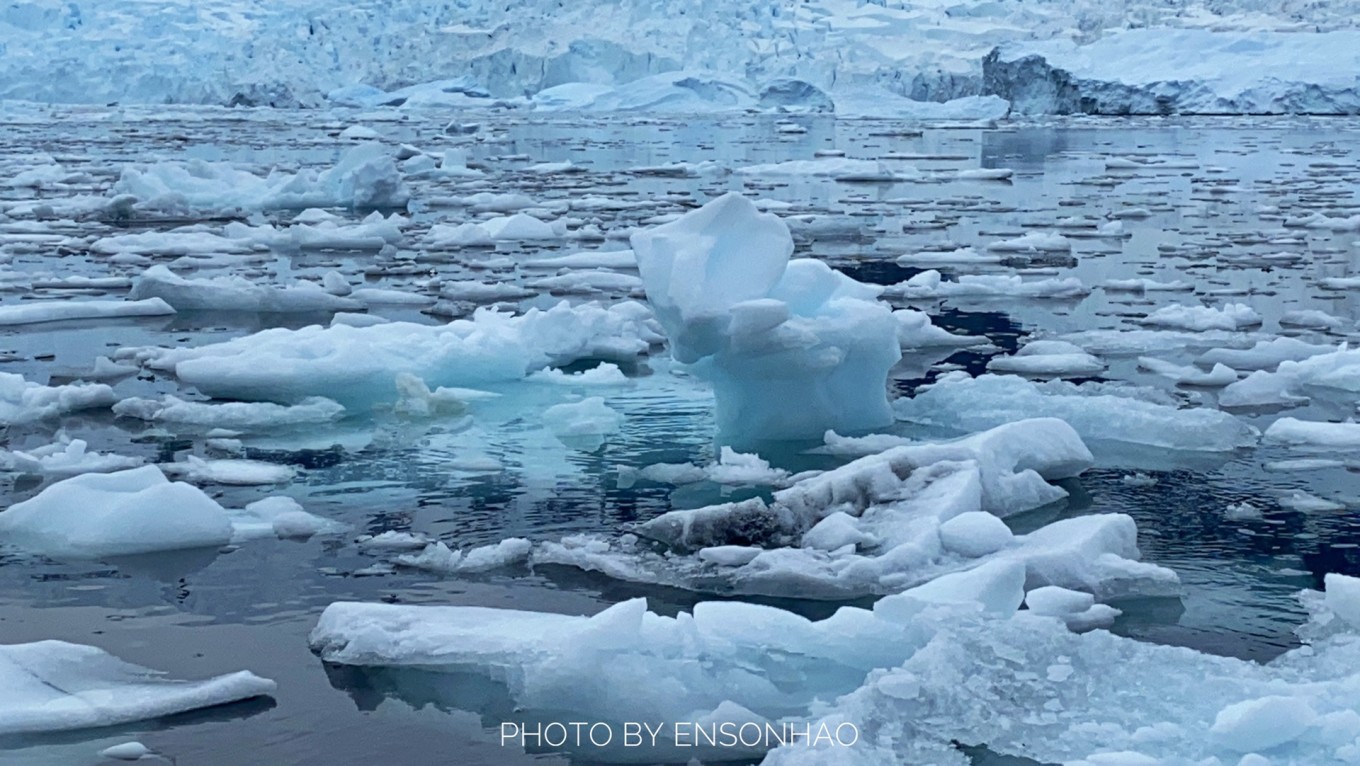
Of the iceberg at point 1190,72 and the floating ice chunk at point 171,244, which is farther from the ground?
the floating ice chunk at point 171,244

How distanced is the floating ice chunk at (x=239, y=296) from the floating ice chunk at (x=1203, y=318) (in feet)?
13.5

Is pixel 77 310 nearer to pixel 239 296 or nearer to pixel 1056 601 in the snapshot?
pixel 239 296

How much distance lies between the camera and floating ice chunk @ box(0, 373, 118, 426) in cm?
548

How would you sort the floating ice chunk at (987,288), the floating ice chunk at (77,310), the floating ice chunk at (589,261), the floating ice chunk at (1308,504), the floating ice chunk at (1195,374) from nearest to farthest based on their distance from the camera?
the floating ice chunk at (1308,504), the floating ice chunk at (1195,374), the floating ice chunk at (77,310), the floating ice chunk at (987,288), the floating ice chunk at (589,261)

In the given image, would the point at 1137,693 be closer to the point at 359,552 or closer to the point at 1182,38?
the point at 359,552

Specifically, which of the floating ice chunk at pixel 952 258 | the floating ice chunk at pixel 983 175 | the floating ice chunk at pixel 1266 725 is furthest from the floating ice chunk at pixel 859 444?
the floating ice chunk at pixel 983 175

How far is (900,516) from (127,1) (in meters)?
52.7

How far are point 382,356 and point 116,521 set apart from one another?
210 cm

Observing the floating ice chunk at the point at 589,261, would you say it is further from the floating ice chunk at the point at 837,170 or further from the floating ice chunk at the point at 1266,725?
the floating ice chunk at the point at 837,170

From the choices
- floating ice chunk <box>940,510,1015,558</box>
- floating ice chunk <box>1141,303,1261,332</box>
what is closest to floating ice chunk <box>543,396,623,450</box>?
floating ice chunk <box>940,510,1015,558</box>

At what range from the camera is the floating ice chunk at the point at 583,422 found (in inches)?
208

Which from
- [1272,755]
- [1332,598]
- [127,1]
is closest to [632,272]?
[1332,598]

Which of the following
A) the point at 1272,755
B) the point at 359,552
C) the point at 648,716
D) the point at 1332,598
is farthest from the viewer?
the point at 359,552

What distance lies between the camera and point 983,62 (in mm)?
39812
